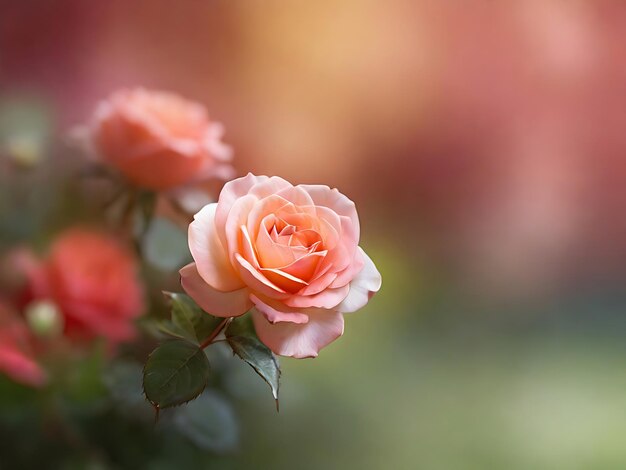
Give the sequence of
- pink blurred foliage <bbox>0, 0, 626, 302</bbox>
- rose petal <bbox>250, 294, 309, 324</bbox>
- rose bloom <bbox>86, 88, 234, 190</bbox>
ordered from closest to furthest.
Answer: rose petal <bbox>250, 294, 309, 324</bbox> → rose bloom <bbox>86, 88, 234, 190</bbox> → pink blurred foliage <bbox>0, 0, 626, 302</bbox>

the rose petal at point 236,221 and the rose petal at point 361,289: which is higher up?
the rose petal at point 236,221

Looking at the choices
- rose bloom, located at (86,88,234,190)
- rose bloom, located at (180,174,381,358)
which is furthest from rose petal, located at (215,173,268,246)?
rose bloom, located at (86,88,234,190)

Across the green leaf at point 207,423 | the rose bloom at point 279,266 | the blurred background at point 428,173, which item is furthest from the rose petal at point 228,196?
the blurred background at point 428,173

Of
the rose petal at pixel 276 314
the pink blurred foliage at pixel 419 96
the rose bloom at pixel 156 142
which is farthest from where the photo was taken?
the pink blurred foliage at pixel 419 96

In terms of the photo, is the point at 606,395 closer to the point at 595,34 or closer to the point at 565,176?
the point at 565,176

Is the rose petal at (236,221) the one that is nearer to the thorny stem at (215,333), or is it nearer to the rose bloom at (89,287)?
the thorny stem at (215,333)

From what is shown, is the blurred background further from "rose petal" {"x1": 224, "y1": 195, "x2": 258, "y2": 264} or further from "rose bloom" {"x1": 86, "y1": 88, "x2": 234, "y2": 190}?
"rose petal" {"x1": 224, "y1": 195, "x2": 258, "y2": 264}
